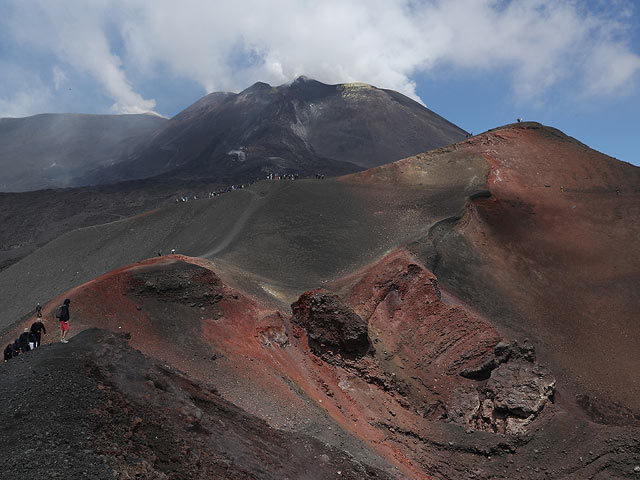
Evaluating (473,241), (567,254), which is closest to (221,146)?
(473,241)

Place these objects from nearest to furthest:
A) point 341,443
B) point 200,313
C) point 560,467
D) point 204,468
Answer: point 204,468, point 341,443, point 560,467, point 200,313

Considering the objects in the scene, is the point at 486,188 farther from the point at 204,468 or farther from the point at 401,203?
the point at 204,468

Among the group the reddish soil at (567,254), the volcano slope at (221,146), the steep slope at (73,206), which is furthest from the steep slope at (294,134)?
the reddish soil at (567,254)

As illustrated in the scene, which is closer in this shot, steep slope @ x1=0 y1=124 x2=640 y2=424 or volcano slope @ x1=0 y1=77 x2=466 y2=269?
steep slope @ x1=0 y1=124 x2=640 y2=424

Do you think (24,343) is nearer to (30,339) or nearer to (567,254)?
(30,339)

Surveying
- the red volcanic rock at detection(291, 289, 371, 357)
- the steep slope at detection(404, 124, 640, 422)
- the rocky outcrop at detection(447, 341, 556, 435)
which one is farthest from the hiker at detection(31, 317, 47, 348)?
the steep slope at detection(404, 124, 640, 422)

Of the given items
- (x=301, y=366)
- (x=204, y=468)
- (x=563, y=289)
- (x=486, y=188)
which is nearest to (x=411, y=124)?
(x=486, y=188)

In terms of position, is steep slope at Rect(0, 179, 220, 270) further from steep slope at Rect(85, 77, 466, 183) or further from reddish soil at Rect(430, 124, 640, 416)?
reddish soil at Rect(430, 124, 640, 416)

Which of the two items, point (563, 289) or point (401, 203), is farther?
point (401, 203)
